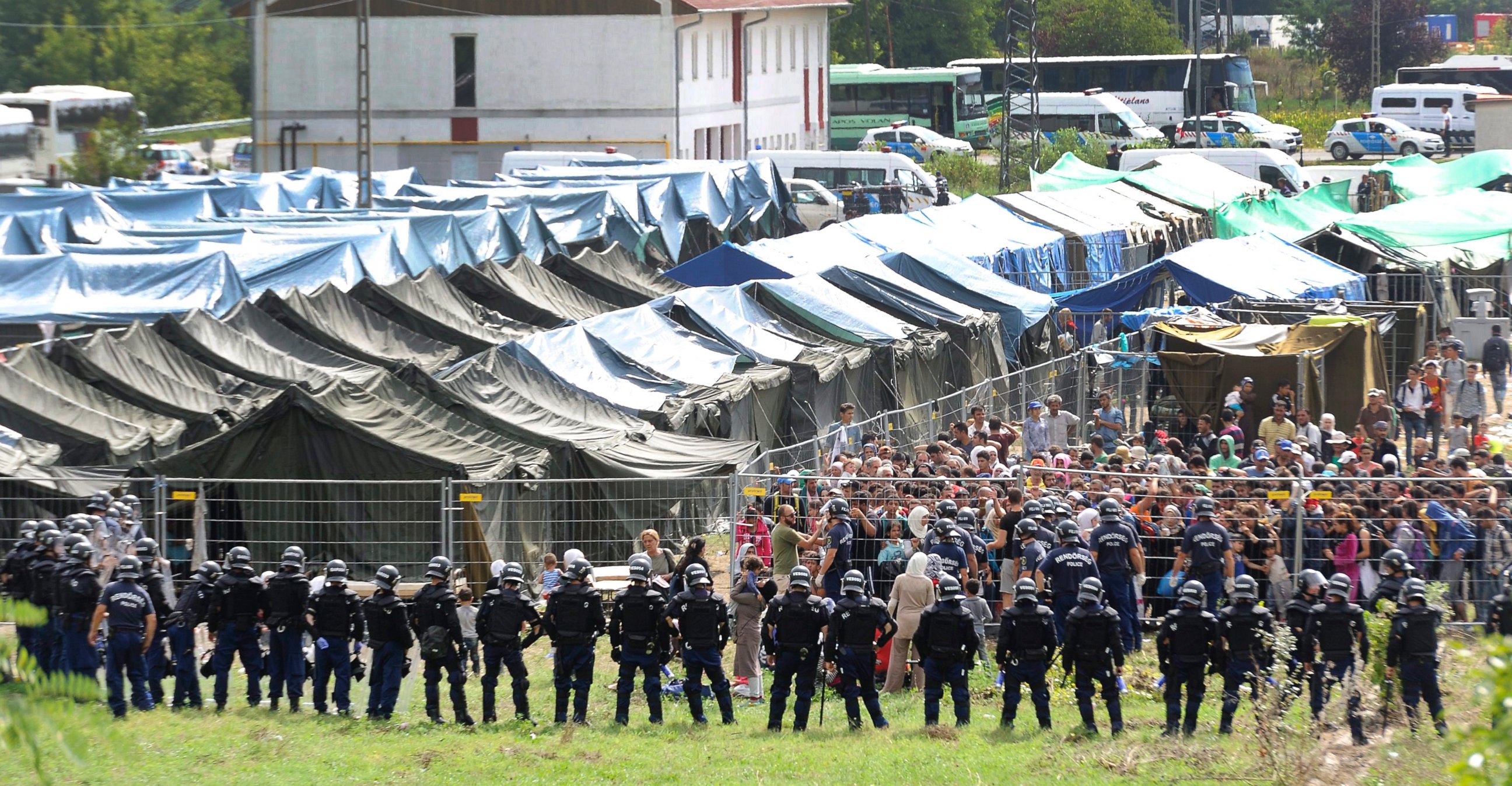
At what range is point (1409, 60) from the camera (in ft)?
263

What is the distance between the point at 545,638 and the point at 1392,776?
24.1 ft

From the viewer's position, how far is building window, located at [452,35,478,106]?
5553cm

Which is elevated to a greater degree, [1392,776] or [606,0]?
[606,0]

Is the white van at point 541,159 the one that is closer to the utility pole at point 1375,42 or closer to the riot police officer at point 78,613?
the riot police officer at point 78,613

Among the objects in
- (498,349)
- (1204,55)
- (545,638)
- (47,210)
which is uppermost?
(1204,55)

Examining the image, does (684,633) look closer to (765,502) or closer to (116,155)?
(765,502)

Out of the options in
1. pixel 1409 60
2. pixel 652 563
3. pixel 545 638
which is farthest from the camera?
pixel 1409 60

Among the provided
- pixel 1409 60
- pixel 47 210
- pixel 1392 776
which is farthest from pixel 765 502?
pixel 1409 60

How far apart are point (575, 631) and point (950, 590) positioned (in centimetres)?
261

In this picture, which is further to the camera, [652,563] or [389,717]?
[652,563]

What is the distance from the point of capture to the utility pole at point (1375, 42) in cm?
7281

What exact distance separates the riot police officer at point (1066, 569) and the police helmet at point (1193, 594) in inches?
39.0

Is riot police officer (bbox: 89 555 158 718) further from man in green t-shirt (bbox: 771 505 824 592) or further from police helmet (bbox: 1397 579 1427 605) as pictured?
police helmet (bbox: 1397 579 1427 605)

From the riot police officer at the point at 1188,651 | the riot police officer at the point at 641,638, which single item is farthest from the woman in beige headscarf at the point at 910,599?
the riot police officer at the point at 1188,651
